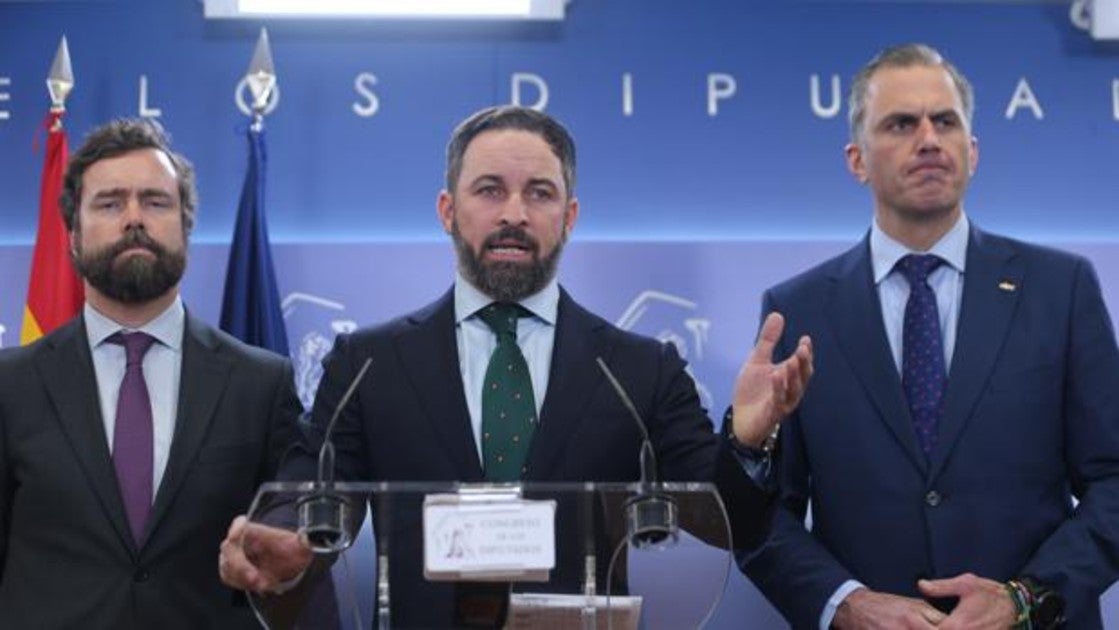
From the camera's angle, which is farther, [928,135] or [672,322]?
[672,322]

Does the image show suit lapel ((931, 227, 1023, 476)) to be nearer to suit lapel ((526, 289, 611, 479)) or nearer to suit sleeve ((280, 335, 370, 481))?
suit lapel ((526, 289, 611, 479))

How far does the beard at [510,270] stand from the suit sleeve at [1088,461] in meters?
1.04

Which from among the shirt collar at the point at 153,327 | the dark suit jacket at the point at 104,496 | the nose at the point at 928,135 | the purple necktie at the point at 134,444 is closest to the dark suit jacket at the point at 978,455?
the nose at the point at 928,135

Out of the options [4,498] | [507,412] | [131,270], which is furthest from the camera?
[131,270]

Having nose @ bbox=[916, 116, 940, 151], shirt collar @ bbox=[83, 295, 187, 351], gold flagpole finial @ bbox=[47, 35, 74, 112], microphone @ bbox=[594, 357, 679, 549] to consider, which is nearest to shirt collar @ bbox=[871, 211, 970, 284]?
nose @ bbox=[916, 116, 940, 151]

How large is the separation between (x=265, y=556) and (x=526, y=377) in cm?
84

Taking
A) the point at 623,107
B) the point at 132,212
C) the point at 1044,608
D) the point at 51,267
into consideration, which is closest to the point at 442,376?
the point at 132,212

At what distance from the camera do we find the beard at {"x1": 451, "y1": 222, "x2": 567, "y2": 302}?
284 centimetres

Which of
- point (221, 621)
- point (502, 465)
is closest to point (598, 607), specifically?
point (502, 465)

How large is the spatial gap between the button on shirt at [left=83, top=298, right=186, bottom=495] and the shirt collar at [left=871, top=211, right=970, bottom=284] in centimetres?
149

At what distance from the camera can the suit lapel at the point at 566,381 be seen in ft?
8.56

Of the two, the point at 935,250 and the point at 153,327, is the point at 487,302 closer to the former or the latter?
the point at 153,327

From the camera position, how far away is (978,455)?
9.11ft

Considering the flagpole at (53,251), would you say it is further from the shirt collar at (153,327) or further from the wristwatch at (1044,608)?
the wristwatch at (1044,608)
